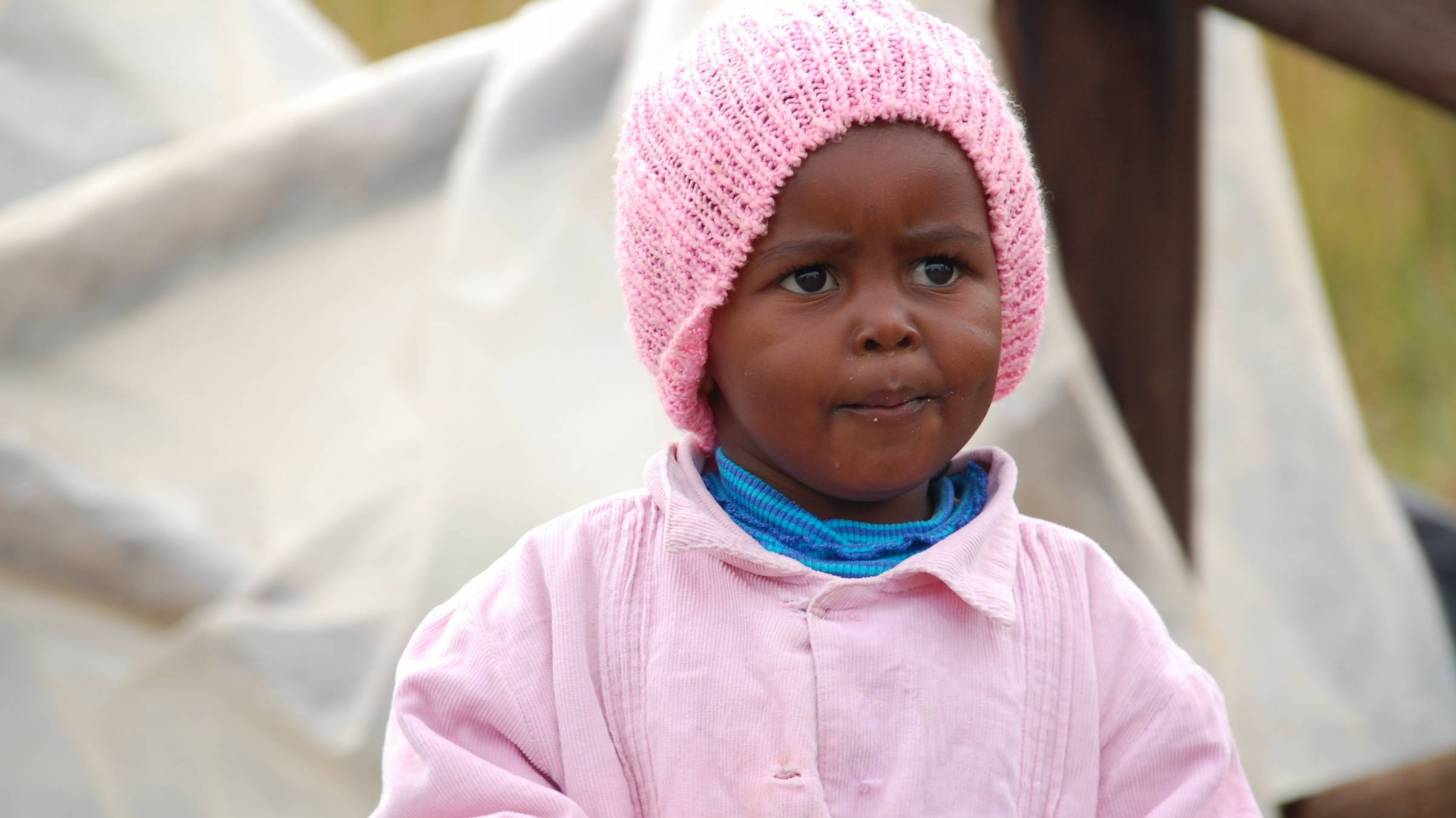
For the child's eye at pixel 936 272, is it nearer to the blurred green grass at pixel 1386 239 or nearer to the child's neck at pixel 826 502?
the child's neck at pixel 826 502

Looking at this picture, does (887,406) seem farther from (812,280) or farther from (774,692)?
(774,692)

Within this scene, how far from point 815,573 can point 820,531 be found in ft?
0.18

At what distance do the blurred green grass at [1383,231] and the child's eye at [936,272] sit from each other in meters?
4.18

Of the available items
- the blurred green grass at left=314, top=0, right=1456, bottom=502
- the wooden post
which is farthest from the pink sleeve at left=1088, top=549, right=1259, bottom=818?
the blurred green grass at left=314, top=0, right=1456, bottom=502

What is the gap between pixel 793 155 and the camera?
1471mm

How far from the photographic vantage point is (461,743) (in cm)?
148

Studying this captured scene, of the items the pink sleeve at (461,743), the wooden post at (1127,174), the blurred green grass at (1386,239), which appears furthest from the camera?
the blurred green grass at (1386,239)

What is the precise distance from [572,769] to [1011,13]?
1688 mm

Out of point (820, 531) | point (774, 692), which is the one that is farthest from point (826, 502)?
point (774, 692)

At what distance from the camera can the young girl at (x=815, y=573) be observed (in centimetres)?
147

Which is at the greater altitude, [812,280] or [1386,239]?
[812,280]

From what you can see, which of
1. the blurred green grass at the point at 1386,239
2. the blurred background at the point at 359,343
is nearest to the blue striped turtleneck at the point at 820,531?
the blurred background at the point at 359,343

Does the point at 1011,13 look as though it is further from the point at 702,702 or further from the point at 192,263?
the point at 702,702

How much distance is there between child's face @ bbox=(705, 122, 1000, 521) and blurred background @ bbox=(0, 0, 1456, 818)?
1163mm
